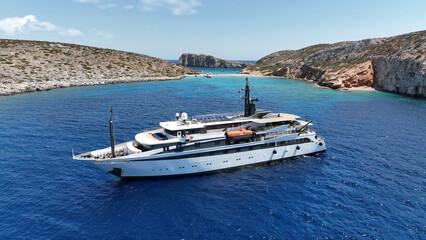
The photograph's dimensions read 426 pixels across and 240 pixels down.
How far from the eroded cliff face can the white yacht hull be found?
80.4 m

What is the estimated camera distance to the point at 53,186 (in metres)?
31.7

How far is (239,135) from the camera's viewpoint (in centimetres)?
3688

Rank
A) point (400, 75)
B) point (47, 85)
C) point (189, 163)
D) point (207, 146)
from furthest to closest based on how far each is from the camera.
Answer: point (47, 85)
point (400, 75)
point (207, 146)
point (189, 163)

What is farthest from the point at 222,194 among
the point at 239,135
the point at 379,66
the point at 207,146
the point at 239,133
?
the point at 379,66

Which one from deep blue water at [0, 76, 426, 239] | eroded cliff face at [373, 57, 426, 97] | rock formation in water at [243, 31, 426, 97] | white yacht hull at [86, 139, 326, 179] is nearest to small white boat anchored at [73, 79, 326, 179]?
white yacht hull at [86, 139, 326, 179]

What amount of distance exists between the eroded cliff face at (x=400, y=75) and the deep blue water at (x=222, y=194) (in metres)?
50.2

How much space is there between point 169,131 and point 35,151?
23.7 metres

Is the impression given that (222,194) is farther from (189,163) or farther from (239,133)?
(239,133)

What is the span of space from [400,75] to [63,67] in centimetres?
15270

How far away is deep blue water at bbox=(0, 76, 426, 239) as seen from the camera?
24578 millimetres

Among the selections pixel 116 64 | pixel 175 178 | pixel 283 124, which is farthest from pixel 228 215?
pixel 116 64

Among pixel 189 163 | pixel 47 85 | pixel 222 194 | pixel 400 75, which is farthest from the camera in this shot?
pixel 47 85

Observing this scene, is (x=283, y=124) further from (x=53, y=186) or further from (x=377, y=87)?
(x=377, y=87)

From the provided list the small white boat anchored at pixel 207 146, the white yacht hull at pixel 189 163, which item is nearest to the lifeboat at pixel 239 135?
the small white boat anchored at pixel 207 146
